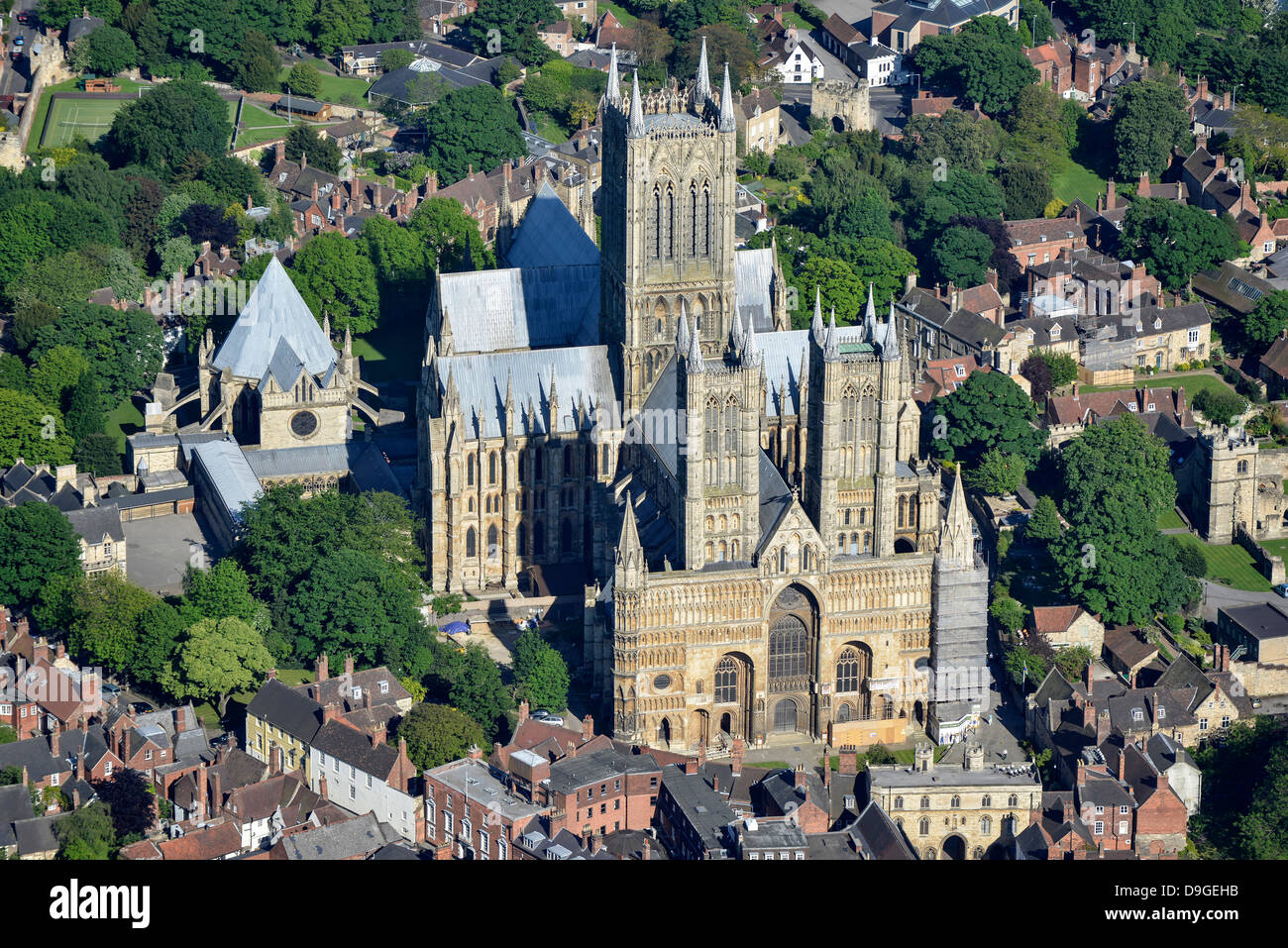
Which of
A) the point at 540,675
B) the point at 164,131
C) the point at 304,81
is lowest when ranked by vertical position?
the point at 540,675

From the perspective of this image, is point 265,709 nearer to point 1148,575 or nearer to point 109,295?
point 1148,575

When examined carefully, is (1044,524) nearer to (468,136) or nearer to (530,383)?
(530,383)

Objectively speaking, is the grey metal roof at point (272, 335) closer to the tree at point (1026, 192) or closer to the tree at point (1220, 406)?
the tree at point (1220, 406)

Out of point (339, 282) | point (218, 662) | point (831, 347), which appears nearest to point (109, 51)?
point (339, 282)

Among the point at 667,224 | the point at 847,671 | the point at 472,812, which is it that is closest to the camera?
the point at 472,812

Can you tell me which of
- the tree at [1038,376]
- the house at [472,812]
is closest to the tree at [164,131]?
the tree at [1038,376]

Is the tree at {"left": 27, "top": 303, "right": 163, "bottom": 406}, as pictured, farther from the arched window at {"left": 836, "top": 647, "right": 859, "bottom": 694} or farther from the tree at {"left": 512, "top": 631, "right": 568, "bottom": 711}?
the arched window at {"left": 836, "top": 647, "right": 859, "bottom": 694}
